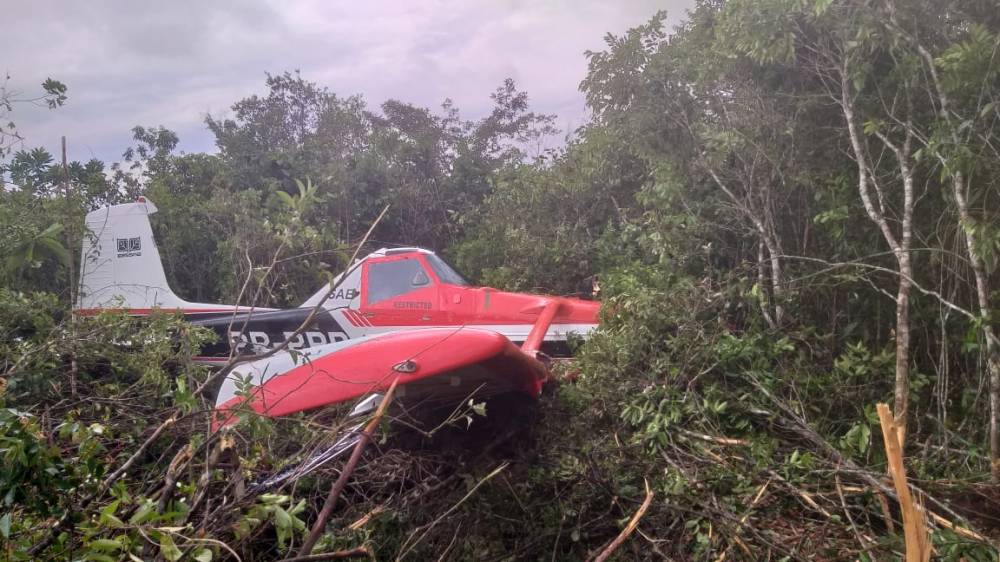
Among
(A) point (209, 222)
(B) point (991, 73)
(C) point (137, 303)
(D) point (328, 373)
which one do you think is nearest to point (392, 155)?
(A) point (209, 222)

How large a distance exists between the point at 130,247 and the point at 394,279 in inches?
156

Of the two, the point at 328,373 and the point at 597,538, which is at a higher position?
the point at 328,373

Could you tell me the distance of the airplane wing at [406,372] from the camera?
3188mm

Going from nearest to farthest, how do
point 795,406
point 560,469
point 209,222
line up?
1. point 560,469
2. point 795,406
3. point 209,222

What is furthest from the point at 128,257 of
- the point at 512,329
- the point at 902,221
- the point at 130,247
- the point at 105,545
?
the point at 902,221

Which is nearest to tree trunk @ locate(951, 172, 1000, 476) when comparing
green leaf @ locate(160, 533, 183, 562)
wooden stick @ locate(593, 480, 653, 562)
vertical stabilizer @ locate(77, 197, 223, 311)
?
wooden stick @ locate(593, 480, 653, 562)

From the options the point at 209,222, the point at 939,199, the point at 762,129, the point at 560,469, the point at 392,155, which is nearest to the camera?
the point at 560,469

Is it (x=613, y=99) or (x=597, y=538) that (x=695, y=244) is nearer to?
(x=613, y=99)

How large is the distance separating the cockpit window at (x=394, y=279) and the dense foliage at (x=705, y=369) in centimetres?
193

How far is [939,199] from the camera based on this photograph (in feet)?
13.9

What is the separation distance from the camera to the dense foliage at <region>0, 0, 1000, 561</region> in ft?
8.30

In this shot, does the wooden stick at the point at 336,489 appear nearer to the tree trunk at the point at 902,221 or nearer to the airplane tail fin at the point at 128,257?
the tree trunk at the point at 902,221

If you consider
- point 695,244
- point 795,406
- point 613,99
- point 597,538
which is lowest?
point 597,538

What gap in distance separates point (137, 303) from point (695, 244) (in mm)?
6732
